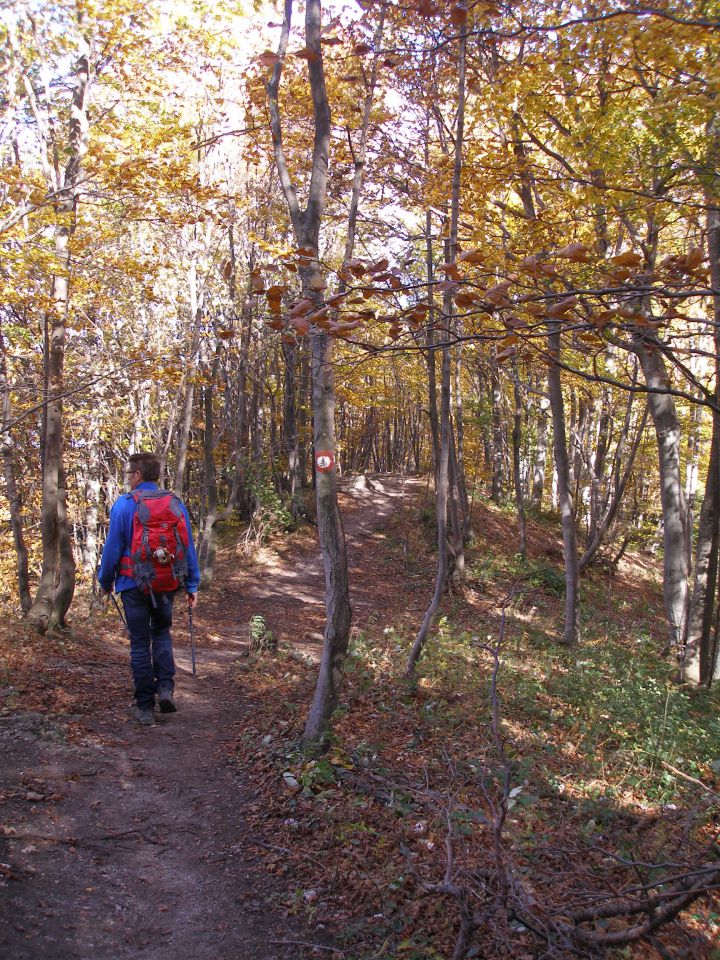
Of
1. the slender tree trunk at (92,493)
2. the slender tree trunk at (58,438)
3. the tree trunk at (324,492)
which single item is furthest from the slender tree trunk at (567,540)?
the slender tree trunk at (92,493)

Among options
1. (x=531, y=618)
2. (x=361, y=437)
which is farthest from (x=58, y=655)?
(x=361, y=437)

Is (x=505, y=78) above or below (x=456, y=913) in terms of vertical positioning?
above

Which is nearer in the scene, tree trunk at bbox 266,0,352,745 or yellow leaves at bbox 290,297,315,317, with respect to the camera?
yellow leaves at bbox 290,297,315,317

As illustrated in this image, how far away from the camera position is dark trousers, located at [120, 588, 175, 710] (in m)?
5.34

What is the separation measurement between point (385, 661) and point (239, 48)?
1112 centimetres

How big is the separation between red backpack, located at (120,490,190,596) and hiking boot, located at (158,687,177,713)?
962mm

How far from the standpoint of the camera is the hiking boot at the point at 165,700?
5.67m

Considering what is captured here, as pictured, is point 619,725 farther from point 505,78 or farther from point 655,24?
point 505,78

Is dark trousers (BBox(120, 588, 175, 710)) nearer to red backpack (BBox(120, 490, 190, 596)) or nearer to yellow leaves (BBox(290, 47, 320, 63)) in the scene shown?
red backpack (BBox(120, 490, 190, 596))

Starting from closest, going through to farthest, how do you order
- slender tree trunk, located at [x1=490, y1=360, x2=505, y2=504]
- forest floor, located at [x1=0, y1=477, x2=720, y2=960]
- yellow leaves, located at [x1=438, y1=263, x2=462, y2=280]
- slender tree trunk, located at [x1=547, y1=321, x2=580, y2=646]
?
yellow leaves, located at [x1=438, y1=263, x2=462, y2=280], forest floor, located at [x1=0, y1=477, x2=720, y2=960], slender tree trunk, located at [x1=547, y1=321, x2=580, y2=646], slender tree trunk, located at [x1=490, y1=360, x2=505, y2=504]

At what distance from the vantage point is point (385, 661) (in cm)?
881

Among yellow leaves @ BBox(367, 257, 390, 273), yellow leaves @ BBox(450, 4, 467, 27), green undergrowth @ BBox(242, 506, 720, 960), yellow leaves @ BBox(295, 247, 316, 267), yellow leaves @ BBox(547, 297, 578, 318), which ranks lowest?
green undergrowth @ BBox(242, 506, 720, 960)

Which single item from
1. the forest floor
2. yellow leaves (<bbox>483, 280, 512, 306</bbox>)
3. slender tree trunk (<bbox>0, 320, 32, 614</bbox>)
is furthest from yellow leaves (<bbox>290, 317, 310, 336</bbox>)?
slender tree trunk (<bbox>0, 320, 32, 614</bbox>)

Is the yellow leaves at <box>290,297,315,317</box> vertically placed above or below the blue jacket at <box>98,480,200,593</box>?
above
